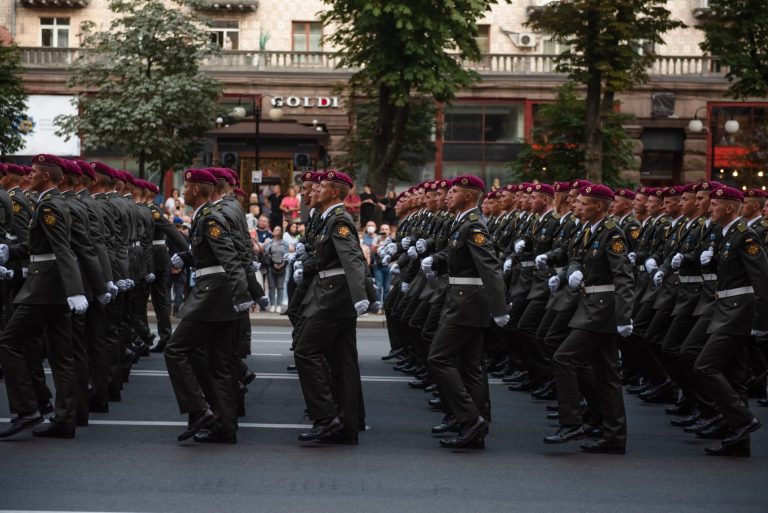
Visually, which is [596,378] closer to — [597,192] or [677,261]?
[597,192]

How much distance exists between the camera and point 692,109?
4338cm

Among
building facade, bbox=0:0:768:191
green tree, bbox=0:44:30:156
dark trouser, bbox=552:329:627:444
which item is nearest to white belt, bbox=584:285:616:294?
dark trouser, bbox=552:329:627:444

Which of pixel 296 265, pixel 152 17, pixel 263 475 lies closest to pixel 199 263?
pixel 296 265

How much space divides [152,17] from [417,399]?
1911 centimetres

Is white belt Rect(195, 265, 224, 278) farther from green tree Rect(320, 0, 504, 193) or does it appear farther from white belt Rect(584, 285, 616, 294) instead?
green tree Rect(320, 0, 504, 193)

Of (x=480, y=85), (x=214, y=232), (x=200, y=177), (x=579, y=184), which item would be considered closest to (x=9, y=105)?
(x=480, y=85)

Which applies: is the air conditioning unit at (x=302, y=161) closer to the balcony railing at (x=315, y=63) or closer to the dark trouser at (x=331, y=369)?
the balcony railing at (x=315, y=63)

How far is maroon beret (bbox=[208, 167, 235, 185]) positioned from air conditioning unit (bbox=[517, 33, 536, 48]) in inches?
1299

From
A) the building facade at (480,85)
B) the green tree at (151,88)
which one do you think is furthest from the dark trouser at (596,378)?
the building facade at (480,85)

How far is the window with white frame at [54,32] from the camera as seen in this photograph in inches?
1752

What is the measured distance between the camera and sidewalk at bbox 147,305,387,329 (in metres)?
23.5

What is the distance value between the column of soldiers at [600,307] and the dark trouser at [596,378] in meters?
0.01

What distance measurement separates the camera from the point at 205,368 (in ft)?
34.2

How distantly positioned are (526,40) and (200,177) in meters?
34.7
